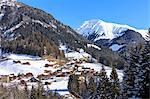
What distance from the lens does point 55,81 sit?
6855 inches

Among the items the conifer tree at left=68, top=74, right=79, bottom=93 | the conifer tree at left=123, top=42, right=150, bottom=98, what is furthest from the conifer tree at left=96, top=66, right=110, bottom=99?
the conifer tree at left=68, top=74, right=79, bottom=93

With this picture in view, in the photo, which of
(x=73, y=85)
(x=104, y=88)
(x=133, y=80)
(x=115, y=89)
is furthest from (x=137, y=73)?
(x=73, y=85)

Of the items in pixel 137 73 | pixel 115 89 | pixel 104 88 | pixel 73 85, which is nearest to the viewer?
pixel 137 73

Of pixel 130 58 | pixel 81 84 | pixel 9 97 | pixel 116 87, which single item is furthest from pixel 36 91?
pixel 130 58

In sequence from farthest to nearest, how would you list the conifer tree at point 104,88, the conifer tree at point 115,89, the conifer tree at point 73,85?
the conifer tree at point 73,85 → the conifer tree at point 115,89 → the conifer tree at point 104,88

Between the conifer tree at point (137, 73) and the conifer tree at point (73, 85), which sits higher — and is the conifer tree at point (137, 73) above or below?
above

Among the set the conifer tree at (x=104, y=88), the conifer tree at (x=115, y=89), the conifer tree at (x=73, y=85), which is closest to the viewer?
the conifer tree at (x=104, y=88)

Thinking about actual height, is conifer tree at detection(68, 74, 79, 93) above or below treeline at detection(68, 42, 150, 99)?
below

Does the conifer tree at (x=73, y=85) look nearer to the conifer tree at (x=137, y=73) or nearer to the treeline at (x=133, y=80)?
the treeline at (x=133, y=80)

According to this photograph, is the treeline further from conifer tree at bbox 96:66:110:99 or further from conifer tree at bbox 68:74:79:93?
conifer tree at bbox 68:74:79:93

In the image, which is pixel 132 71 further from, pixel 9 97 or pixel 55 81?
pixel 55 81

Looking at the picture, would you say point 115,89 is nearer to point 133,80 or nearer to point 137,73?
point 133,80

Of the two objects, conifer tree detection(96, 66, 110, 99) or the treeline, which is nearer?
the treeline

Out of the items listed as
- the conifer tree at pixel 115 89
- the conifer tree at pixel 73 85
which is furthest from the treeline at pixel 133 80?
the conifer tree at pixel 73 85
